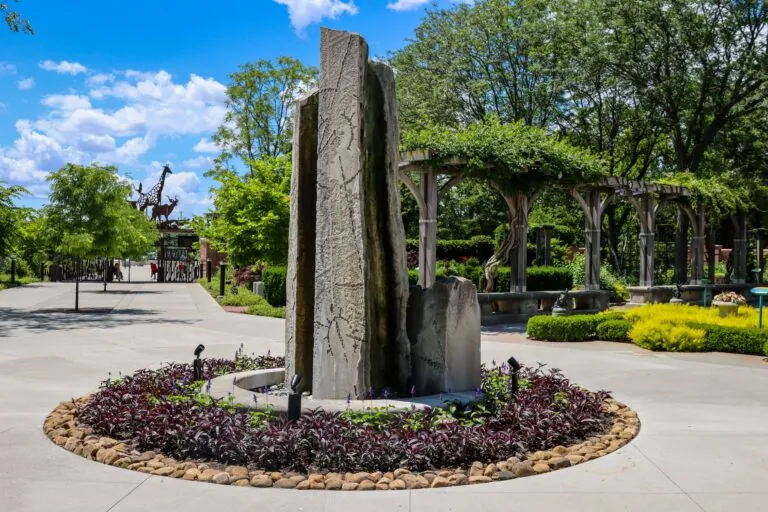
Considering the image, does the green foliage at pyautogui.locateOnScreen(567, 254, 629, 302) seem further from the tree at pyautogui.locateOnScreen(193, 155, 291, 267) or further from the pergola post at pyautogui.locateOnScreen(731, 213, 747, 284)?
the tree at pyautogui.locateOnScreen(193, 155, 291, 267)

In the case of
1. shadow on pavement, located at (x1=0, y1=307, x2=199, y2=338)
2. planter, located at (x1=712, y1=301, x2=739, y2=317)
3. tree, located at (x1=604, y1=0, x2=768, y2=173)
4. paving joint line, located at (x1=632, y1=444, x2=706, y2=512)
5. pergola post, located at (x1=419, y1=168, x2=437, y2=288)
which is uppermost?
tree, located at (x1=604, y1=0, x2=768, y2=173)

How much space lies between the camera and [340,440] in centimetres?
515

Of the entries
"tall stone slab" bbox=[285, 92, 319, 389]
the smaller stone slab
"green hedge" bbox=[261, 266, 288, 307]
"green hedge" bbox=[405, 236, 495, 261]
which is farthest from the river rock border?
"green hedge" bbox=[405, 236, 495, 261]

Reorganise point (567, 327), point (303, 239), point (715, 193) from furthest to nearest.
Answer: point (715, 193)
point (567, 327)
point (303, 239)

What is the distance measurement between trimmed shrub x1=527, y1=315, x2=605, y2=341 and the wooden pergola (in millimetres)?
2716

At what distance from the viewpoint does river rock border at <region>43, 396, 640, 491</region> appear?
188 inches

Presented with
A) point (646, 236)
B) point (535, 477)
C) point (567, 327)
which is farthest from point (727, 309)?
point (535, 477)

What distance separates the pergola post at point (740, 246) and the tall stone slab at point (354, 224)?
24.0 meters

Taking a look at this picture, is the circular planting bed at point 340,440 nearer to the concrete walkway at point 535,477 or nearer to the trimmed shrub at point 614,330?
the concrete walkway at point 535,477

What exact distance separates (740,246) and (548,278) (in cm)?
959

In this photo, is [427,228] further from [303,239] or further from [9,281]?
[9,281]

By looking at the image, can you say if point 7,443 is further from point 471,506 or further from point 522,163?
point 522,163

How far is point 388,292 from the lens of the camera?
665cm

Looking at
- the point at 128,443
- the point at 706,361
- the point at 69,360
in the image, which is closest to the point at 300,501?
the point at 128,443
